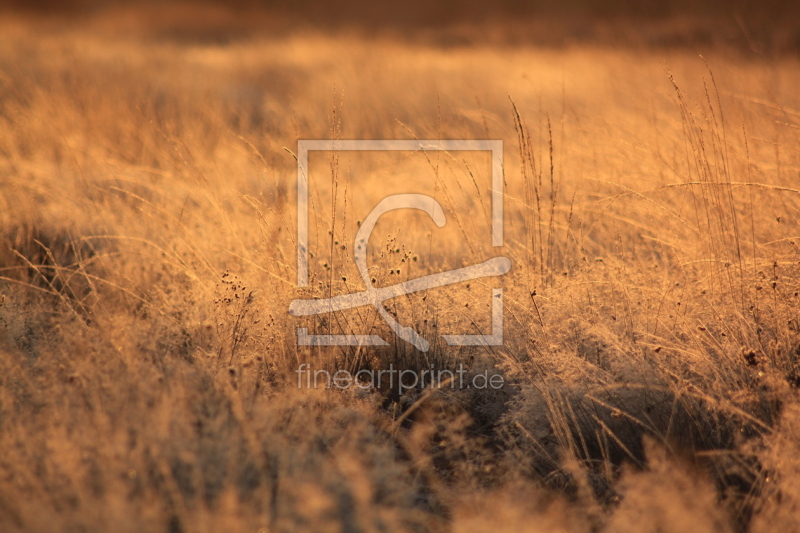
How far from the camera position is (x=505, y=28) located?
13484 millimetres

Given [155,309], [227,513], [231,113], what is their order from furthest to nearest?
[231,113], [155,309], [227,513]

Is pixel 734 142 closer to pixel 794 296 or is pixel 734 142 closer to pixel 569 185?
pixel 569 185

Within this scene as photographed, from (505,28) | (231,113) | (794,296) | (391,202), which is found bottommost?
(794,296)

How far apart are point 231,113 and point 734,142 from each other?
5.52 metres

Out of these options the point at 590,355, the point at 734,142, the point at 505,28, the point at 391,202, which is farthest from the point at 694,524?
the point at 505,28

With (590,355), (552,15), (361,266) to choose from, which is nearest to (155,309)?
(361,266)

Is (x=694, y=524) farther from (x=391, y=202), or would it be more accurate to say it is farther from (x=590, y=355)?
(x=391, y=202)

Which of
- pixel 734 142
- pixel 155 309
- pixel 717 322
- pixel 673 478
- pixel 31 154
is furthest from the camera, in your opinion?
pixel 31 154

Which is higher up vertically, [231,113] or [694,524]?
[231,113]

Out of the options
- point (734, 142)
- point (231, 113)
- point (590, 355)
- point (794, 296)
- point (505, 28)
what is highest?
point (505, 28)

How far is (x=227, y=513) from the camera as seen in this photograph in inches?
58.1

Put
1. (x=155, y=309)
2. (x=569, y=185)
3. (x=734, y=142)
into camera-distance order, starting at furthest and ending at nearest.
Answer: (x=569, y=185), (x=734, y=142), (x=155, y=309)

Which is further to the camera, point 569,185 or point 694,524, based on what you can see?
point 569,185

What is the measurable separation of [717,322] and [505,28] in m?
12.3
